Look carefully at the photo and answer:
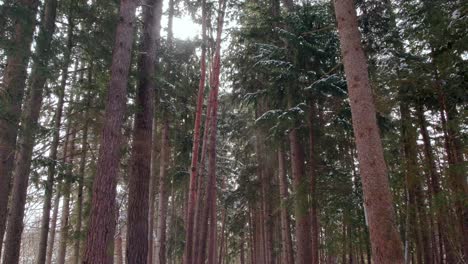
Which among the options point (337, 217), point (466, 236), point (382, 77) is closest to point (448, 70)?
point (382, 77)

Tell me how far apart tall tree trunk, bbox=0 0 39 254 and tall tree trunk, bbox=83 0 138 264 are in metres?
1.97

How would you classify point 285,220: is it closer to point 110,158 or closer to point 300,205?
point 300,205

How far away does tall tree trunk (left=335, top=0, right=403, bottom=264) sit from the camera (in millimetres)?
3709

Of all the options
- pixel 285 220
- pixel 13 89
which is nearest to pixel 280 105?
pixel 285 220

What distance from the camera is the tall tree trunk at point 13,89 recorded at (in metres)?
6.68

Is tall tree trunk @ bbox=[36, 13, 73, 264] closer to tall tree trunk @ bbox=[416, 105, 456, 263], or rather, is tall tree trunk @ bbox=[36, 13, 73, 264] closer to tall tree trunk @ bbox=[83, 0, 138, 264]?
tall tree trunk @ bbox=[83, 0, 138, 264]

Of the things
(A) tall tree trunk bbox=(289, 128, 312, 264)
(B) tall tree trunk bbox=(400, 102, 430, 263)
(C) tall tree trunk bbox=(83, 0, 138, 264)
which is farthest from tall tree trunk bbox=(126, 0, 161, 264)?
(B) tall tree trunk bbox=(400, 102, 430, 263)

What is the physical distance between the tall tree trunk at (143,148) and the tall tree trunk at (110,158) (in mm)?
768

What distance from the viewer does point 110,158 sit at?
18.6 feet

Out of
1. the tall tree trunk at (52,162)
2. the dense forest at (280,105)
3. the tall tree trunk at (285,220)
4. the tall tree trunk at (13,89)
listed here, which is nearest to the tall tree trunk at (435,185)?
the dense forest at (280,105)

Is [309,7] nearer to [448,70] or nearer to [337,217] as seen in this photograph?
[448,70]

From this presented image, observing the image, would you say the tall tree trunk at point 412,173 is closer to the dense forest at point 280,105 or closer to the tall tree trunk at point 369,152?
the dense forest at point 280,105

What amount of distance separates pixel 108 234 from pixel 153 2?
5.37 meters

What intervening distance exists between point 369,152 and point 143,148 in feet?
14.9
